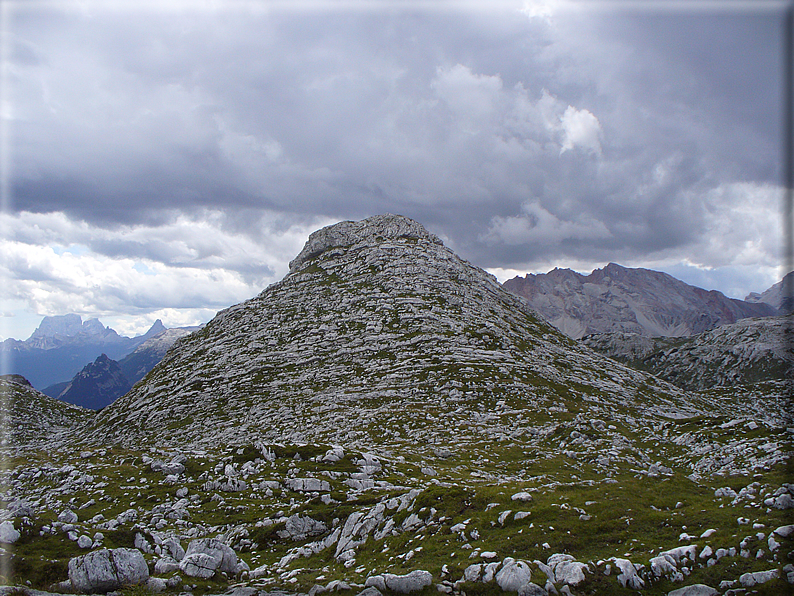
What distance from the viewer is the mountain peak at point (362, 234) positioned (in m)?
132

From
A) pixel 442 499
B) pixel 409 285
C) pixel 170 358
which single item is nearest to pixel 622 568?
pixel 442 499

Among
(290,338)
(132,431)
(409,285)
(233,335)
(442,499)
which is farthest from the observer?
(409,285)

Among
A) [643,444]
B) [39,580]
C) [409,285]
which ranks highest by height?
[409,285]

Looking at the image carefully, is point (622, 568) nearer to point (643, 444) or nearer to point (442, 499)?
point (442, 499)

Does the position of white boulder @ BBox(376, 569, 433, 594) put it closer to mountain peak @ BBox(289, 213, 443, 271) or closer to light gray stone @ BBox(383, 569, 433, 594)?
light gray stone @ BBox(383, 569, 433, 594)

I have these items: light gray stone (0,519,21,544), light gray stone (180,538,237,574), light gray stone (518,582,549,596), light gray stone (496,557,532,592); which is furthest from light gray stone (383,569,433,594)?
light gray stone (0,519,21,544)

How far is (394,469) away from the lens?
40.9 m

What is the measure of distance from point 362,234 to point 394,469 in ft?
334

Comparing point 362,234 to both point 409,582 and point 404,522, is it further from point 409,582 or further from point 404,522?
point 409,582

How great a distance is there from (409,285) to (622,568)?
88091 millimetres

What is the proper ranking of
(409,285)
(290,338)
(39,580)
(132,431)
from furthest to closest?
1. (409,285)
2. (290,338)
3. (132,431)
4. (39,580)

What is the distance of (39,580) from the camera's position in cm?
1664

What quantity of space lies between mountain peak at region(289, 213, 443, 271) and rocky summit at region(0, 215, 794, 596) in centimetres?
2745

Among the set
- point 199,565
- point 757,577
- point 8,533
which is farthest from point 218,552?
point 757,577
